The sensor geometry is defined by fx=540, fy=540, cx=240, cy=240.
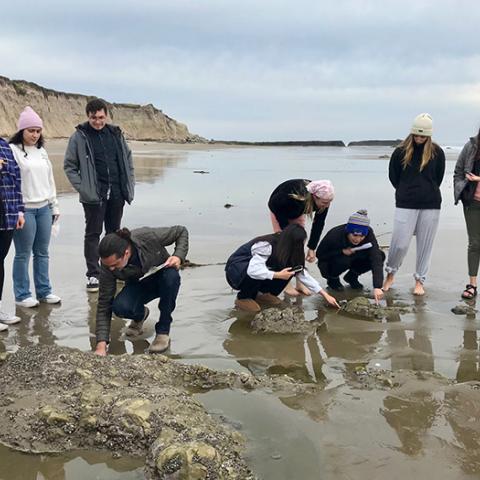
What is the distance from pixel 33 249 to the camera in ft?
17.3

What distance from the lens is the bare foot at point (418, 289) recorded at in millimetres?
5617

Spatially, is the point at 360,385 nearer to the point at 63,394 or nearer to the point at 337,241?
the point at 63,394

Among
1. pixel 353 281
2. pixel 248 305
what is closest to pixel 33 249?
pixel 248 305

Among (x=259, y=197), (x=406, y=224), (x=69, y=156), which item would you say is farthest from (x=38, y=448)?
(x=259, y=197)

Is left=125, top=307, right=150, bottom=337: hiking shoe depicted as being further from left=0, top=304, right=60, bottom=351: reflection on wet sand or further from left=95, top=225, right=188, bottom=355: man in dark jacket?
left=0, top=304, right=60, bottom=351: reflection on wet sand

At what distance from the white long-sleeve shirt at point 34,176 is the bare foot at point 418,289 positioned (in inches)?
150

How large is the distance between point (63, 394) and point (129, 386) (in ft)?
1.23

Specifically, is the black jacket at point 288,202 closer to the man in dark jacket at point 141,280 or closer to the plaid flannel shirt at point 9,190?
the man in dark jacket at point 141,280

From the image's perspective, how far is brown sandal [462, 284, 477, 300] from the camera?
5473 millimetres

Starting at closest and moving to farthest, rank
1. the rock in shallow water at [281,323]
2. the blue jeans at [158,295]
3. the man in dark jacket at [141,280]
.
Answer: the man in dark jacket at [141,280], the blue jeans at [158,295], the rock in shallow water at [281,323]

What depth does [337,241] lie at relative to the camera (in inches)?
228

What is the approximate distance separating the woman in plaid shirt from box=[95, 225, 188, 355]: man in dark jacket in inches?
44.3

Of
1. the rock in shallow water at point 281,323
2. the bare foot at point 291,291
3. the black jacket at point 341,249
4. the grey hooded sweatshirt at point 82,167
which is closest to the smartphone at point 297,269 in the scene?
the rock in shallow water at point 281,323

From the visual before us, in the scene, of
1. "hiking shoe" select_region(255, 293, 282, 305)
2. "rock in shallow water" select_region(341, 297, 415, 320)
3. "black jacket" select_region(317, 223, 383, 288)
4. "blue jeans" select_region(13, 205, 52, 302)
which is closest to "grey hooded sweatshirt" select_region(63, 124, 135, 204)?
"blue jeans" select_region(13, 205, 52, 302)
